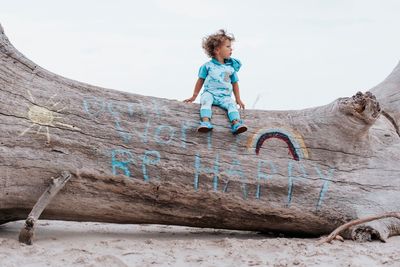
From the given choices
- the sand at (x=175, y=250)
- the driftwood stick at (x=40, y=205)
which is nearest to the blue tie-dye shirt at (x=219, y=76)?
the sand at (x=175, y=250)

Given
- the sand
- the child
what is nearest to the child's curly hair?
the child

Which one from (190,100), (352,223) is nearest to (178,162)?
(190,100)

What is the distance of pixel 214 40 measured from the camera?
5.91m

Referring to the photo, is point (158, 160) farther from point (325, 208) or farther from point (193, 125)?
point (325, 208)

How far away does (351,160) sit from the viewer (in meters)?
5.79

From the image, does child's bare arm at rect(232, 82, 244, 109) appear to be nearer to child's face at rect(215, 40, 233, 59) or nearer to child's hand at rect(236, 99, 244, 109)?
child's hand at rect(236, 99, 244, 109)

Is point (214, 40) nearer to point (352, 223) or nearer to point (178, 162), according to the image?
point (178, 162)

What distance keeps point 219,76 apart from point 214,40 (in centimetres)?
37

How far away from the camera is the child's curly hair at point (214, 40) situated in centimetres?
588

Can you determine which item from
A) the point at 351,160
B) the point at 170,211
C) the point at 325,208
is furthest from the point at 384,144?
the point at 170,211

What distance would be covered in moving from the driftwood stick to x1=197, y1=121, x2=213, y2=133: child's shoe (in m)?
1.27

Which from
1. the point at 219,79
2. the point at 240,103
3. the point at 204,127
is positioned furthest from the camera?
the point at 240,103

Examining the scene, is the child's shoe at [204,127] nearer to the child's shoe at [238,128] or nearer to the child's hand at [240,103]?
the child's shoe at [238,128]

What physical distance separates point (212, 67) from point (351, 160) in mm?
1649
